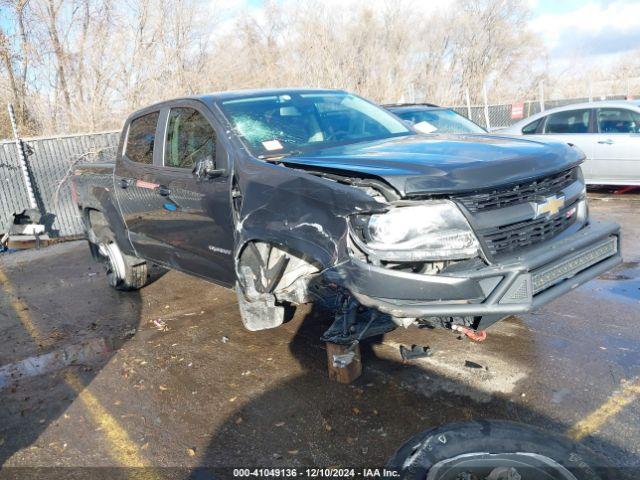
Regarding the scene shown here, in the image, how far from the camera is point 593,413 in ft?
10.1

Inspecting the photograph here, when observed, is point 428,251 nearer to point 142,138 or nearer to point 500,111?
point 142,138

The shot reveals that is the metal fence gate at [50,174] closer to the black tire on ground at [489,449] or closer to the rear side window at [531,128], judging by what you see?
the rear side window at [531,128]

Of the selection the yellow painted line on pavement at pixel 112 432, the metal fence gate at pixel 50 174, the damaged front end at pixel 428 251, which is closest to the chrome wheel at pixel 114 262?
the yellow painted line on pavement at pixel 112 432

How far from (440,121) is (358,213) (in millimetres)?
6464

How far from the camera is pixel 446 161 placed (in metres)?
3.04

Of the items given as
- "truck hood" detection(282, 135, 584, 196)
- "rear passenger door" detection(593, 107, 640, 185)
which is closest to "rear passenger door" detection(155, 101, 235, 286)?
"truck hood" detection(282, 135, 584, 196)

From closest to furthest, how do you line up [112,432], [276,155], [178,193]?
[112,432]
[276,155]
[178,193]

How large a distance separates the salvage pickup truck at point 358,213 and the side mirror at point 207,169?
0.01m

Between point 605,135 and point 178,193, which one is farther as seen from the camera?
point 605,135

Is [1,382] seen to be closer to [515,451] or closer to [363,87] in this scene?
[515,451]

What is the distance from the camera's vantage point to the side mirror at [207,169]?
3895 millimetres

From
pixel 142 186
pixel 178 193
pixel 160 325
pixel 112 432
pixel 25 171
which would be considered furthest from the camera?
pixel 25 171

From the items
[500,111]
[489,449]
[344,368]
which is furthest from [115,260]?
[500,111]

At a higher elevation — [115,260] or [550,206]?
[550,206]
